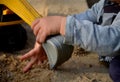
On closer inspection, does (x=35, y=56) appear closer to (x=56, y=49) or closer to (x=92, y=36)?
(x=56, y=49)

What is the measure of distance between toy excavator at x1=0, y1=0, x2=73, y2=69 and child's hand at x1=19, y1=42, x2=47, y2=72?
52 millimetres

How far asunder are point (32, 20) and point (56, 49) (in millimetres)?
222

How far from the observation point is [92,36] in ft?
3.32

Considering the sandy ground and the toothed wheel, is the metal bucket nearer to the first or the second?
the sandy ground

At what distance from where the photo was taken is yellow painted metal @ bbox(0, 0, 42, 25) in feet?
4.18

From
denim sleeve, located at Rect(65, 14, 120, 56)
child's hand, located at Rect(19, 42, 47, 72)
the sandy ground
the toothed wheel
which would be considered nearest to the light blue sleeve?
denim sleeve, located at Rect(65, 14, 120, 56)

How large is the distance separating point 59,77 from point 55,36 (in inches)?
14.1

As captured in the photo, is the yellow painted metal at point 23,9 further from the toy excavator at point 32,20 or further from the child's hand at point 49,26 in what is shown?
the child's hand at point 49,26

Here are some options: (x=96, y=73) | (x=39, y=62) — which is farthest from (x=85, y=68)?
(x=39, y=62)

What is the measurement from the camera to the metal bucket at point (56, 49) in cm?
106

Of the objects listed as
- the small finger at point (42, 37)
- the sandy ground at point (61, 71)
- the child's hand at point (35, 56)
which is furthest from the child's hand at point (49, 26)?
the sandy ground at point (61, 71)

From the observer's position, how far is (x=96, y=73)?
1.42 m

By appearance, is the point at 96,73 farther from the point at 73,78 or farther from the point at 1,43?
the point at 1,43

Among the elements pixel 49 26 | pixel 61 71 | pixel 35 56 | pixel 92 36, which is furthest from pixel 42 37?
pixel 61 71
